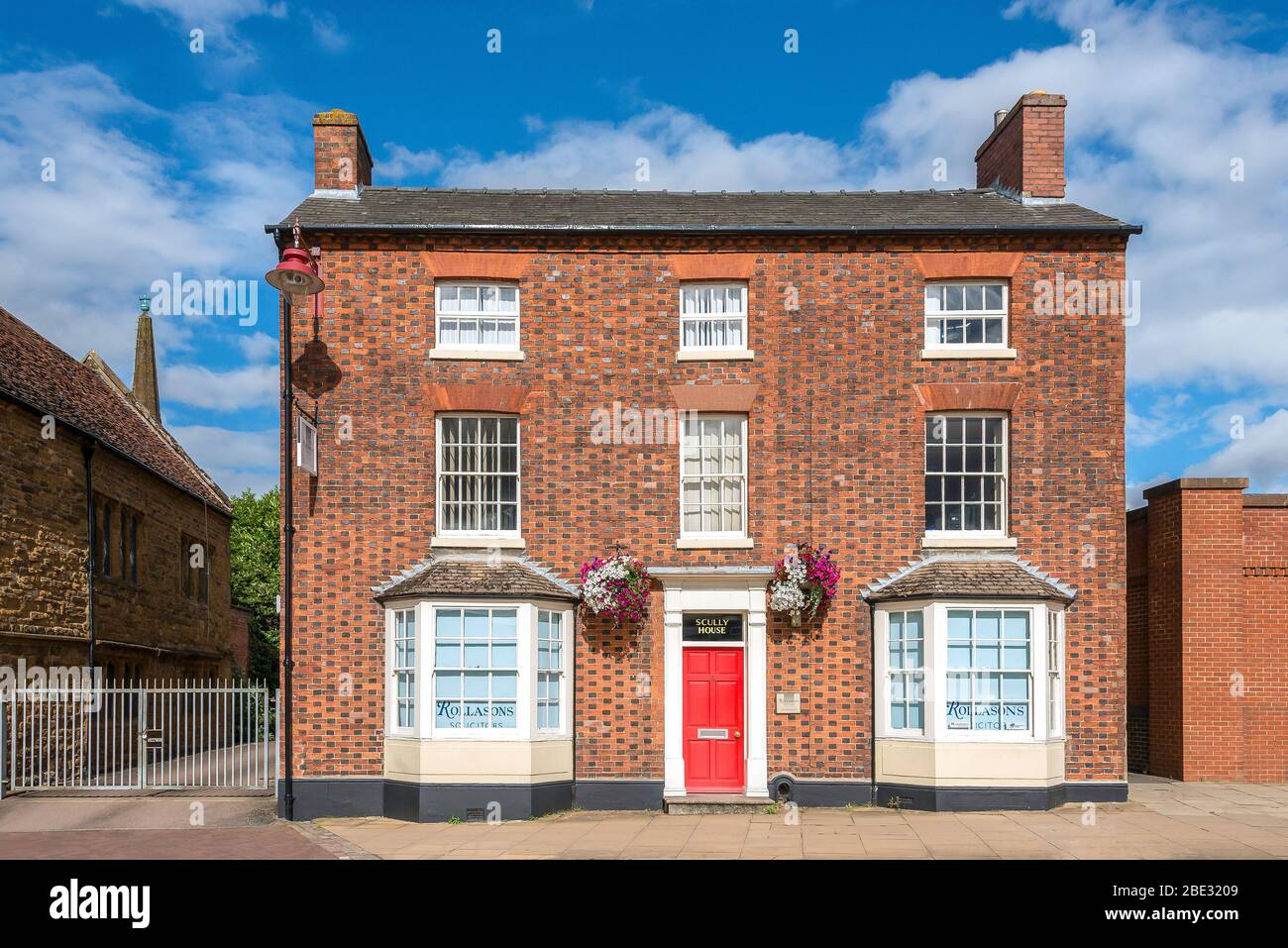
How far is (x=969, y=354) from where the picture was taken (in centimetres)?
1633

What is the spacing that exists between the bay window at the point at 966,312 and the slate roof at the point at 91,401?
15568 mm

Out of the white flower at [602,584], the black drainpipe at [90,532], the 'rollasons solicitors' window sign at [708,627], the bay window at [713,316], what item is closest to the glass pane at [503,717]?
the white flower at [602,584]

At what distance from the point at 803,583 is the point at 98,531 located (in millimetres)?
15284

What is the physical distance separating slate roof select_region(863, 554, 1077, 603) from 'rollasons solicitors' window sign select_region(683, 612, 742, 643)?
212cm

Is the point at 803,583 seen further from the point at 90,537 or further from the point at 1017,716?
the point at 90,537

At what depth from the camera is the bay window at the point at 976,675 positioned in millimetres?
15188

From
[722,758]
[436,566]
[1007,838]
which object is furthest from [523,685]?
[1007,838]

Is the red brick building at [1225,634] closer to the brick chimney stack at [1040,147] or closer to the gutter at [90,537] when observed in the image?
the brick chimney stack at [1040,147]

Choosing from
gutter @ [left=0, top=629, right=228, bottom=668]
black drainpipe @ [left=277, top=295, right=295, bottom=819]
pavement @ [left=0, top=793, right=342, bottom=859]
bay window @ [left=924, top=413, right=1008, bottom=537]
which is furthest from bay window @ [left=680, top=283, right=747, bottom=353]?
gutter @ [left=0, top=629, right=228, bottom=668]

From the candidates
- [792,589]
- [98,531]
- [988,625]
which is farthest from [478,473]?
[98,531]

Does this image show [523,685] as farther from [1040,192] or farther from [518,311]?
[1040,192]

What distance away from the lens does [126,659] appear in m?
23.0

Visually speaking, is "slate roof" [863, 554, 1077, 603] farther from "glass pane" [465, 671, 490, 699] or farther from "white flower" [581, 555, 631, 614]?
"glass pane" [465, 671, 490, 699]

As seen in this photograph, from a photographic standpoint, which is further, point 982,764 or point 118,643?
point 118,643
